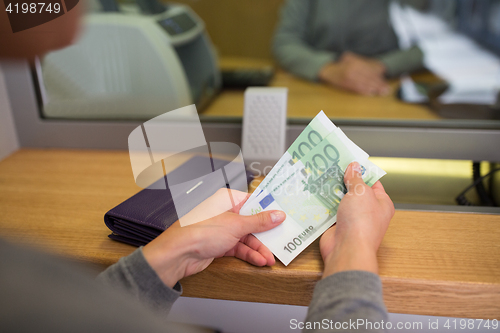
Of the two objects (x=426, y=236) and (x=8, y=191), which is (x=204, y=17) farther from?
(x=426, y=236)

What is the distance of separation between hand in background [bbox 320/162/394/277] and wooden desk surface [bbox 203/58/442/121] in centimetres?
35

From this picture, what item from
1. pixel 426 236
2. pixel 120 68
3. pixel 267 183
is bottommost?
pixel 426 236

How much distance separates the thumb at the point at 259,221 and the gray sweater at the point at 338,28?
1.13 m

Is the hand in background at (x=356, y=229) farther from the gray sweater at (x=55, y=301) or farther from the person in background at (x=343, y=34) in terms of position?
the person in background at (x=343, y=34)

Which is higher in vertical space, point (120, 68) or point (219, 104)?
point (120, 68)

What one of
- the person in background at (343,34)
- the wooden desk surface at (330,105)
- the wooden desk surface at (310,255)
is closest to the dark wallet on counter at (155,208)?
the wooden desk surface at (310,255)

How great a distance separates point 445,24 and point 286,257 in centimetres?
149

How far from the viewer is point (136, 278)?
1.50 feet

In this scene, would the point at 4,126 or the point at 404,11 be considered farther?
the point at 404,11

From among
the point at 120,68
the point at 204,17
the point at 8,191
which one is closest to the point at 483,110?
the point at 120,68

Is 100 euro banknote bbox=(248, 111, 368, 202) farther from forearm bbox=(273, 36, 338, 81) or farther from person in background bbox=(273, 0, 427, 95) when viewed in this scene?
person in background bbox=(273, 0, 427, 95)

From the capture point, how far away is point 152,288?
0.46m

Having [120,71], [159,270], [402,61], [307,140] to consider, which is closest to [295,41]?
[402,61]

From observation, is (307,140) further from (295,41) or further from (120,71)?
(295,41)
